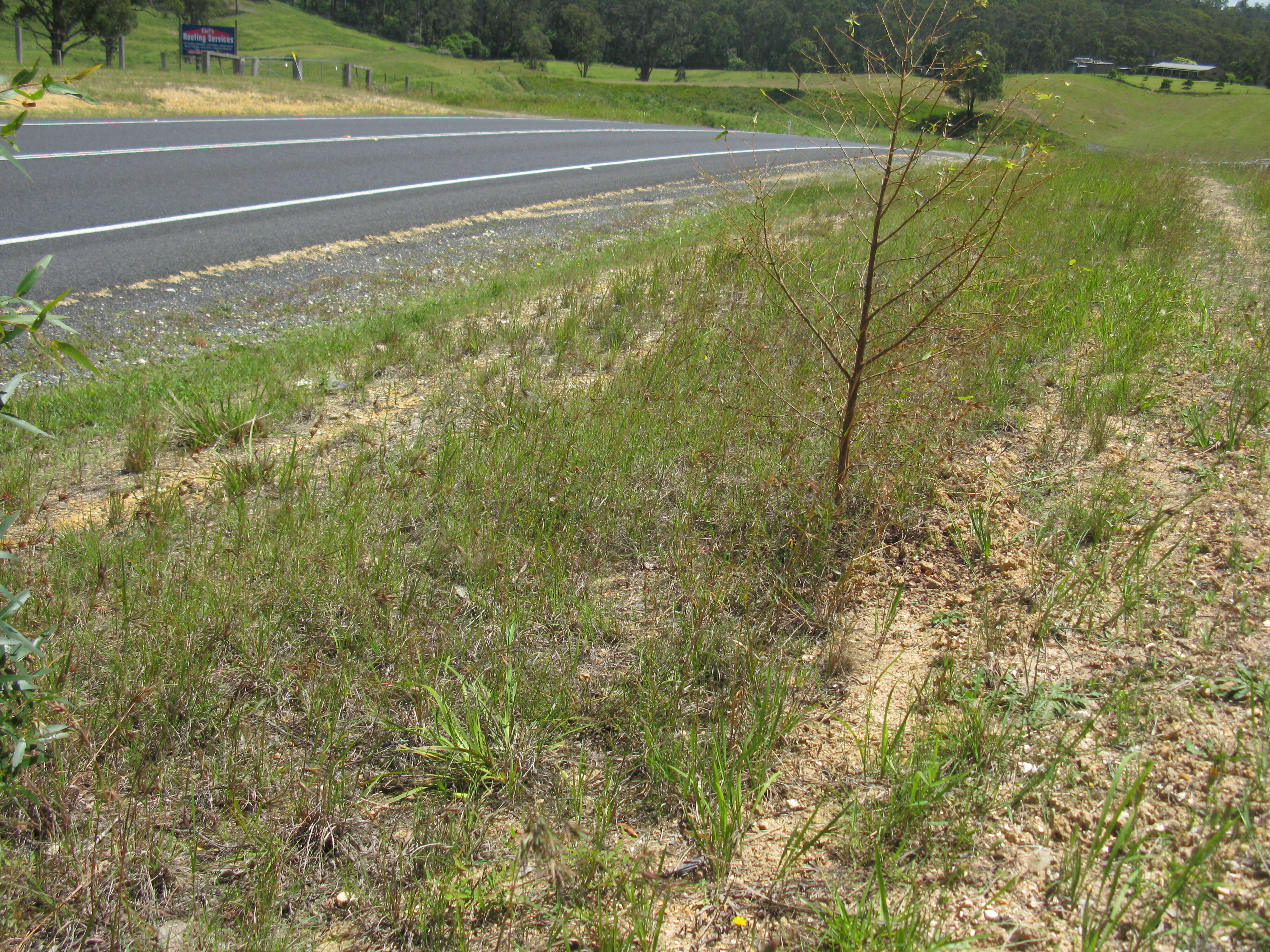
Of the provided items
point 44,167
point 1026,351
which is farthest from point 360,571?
point 44,167

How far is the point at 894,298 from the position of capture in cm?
301

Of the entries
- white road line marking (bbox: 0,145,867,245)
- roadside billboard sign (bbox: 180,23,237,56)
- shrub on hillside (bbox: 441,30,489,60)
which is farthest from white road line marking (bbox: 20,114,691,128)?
shrub on hillside (bbox: 441,30,489,60)

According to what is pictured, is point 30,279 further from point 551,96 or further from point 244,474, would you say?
point 551,96

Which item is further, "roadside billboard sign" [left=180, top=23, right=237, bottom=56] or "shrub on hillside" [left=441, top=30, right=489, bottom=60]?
"shrub on hillside" [left=441, top=30, right=489, bottom=60]

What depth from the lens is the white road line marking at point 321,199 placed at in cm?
693

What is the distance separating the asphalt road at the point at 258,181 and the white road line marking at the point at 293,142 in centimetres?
4

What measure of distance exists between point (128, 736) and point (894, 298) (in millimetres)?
2892

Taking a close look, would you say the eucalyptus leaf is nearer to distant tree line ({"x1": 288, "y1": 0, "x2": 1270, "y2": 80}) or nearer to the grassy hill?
the grassy hill

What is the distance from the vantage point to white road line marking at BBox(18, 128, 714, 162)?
9.96 m

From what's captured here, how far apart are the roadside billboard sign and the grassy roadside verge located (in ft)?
85.4

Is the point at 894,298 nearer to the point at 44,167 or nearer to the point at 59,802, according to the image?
the point at 59,802

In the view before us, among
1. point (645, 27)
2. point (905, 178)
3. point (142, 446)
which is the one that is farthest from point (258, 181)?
point (645, 27)

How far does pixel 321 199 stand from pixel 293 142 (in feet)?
14.4

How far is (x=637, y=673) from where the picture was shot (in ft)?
8.45
